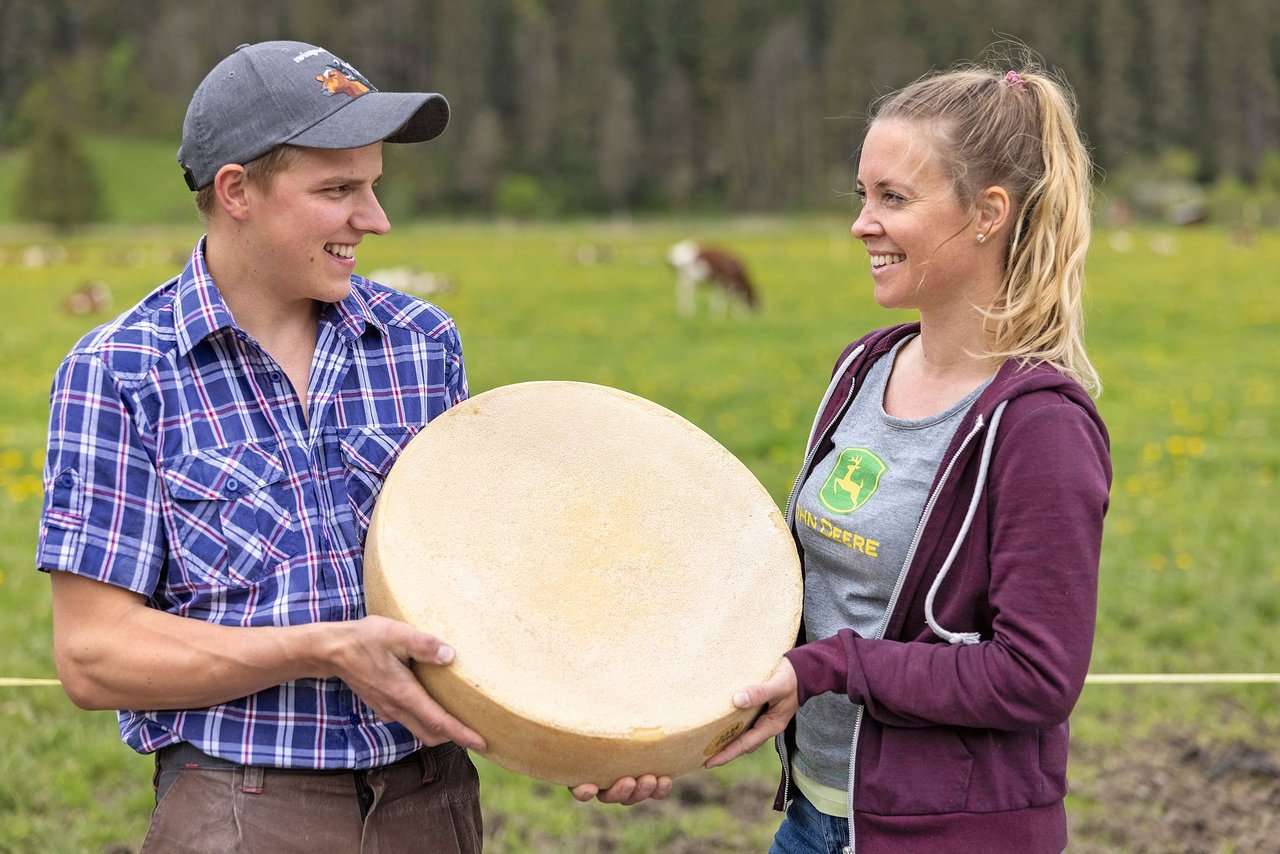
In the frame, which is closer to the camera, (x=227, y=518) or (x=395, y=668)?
(x=395, y=668)

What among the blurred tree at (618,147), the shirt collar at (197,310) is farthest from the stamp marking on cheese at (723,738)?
the blurred tree at (618,147)

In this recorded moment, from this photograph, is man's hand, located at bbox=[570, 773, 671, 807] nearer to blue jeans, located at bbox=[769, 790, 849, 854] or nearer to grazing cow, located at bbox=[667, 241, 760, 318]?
blue jeans, located at bbox=[769, 790, 849, 854]

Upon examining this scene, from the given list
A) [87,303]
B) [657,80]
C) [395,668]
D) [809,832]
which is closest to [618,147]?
[657,80]

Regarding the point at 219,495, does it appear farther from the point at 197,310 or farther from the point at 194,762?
the point at 194,762

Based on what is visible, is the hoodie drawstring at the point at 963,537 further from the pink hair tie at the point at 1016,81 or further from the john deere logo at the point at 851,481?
the pink hair tie at the point at 1016,81

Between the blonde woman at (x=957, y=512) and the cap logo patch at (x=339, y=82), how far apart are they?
0.92 meters

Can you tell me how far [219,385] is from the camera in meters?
2.19

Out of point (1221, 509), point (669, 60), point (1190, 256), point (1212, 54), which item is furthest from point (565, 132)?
point (1221, 509)

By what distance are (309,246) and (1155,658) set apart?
13.5 ft

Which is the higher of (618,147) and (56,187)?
(56,187)

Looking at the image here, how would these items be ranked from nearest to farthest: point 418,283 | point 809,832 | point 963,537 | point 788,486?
point 963,537
point 809,832
point 788,486
point 418,283

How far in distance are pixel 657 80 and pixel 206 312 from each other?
91.6m

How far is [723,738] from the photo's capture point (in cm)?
215

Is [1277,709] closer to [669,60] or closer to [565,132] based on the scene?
[565,132]
